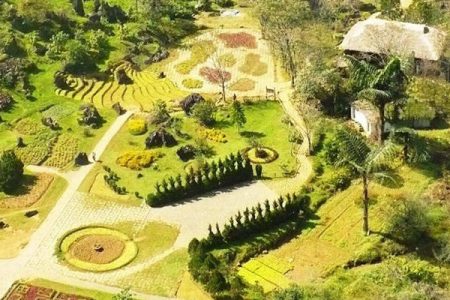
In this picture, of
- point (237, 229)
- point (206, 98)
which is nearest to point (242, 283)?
point (237, 229)

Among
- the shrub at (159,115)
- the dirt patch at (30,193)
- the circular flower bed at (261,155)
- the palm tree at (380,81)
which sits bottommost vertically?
the dirt patch at (30,193)

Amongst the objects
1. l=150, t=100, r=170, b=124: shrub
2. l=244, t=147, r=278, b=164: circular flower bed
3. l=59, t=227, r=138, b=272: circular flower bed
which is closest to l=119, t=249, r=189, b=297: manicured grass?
l=59, t=227, r=138, b=272: circular flower bed

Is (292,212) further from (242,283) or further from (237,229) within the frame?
(242,283)

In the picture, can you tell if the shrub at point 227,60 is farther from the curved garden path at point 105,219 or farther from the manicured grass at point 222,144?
the curved garden path at point 105,219

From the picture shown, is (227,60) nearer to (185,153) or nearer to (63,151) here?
(185,153)

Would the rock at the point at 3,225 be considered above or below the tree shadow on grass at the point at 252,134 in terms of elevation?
below

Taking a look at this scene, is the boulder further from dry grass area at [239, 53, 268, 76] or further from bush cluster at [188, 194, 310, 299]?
dry grass area at [239, 53, 268, 76]

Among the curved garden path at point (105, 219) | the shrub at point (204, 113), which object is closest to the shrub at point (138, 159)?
the curved garden path at point (105, 219)
